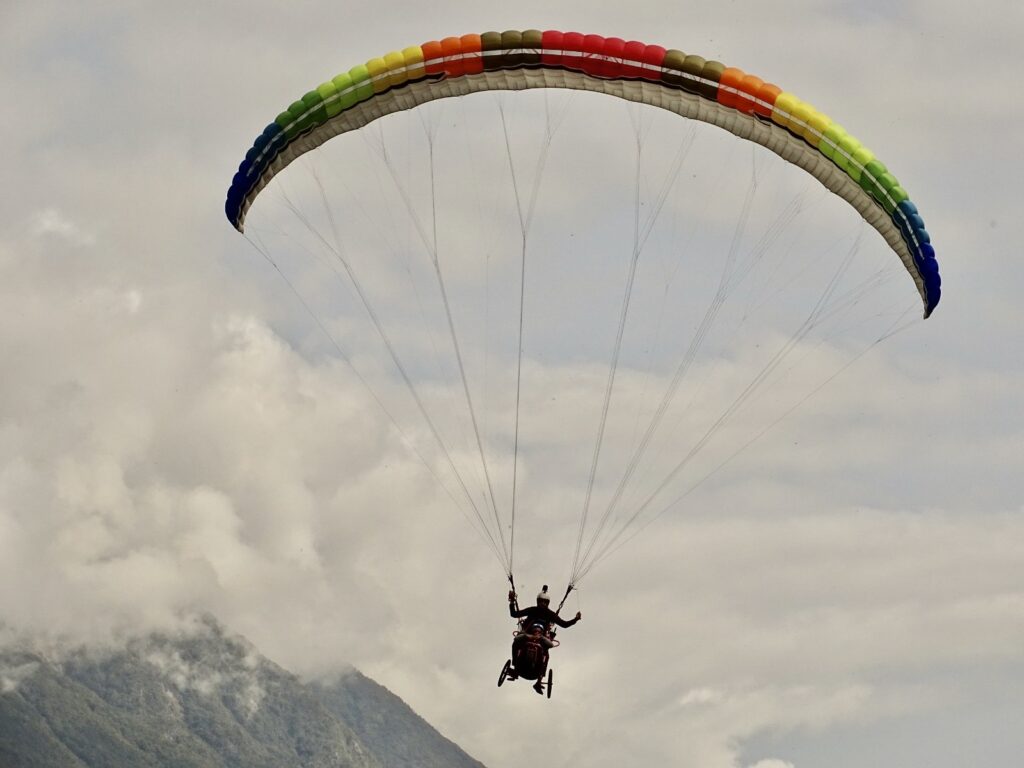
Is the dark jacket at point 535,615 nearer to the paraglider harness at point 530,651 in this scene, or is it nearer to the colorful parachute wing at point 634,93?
the paraglider harness at point 530,651

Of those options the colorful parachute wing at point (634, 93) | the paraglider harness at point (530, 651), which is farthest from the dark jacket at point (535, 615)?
the colorful parachute wing at point (634, 93)

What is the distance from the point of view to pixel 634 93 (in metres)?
41.1

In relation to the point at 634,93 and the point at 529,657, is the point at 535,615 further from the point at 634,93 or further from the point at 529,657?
the point at 634,93

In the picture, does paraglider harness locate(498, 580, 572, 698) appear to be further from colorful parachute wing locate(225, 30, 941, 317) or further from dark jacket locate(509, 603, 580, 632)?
colorful parachute wing locate(225, 30, 941, 317)

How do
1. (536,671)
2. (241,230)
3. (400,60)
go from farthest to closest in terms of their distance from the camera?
(241,230), (400,60), (536,671)

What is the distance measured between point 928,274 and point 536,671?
15.9 meters

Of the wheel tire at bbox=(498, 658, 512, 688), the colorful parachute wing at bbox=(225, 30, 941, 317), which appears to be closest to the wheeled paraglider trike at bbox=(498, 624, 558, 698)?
the wheel tire at bbox=(498, 658, 512, 688)

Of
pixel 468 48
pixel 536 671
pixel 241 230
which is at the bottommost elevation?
pixel 536 671

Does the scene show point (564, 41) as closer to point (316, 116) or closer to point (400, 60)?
point (400, 60)

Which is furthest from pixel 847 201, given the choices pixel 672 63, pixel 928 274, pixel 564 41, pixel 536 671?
pixel 536 671

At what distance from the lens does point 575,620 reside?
39.7 meters

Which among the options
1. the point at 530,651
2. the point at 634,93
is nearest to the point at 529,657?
the point at 530,651

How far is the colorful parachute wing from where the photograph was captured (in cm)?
4041

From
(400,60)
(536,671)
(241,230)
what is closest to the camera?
(536,671)
